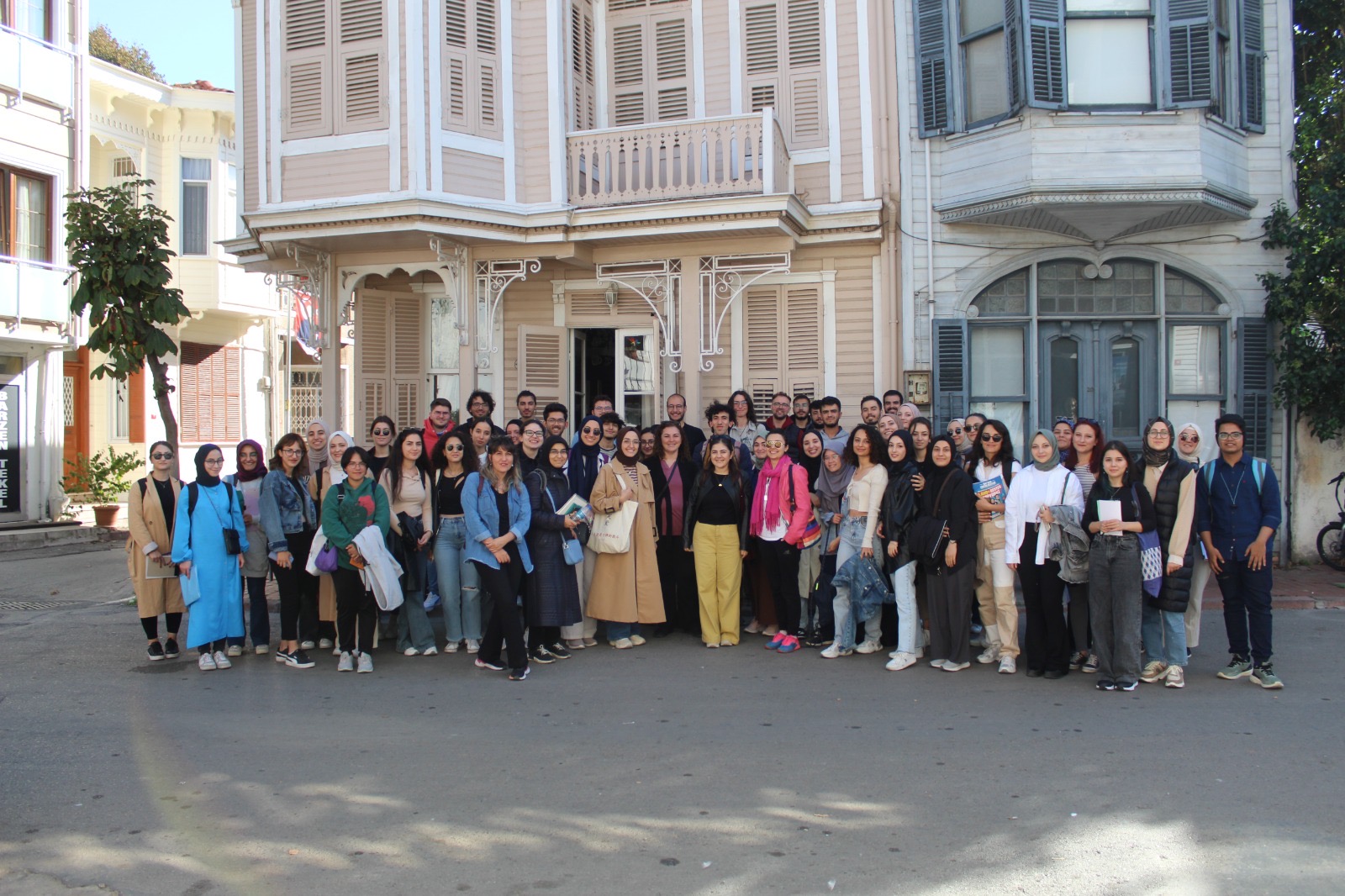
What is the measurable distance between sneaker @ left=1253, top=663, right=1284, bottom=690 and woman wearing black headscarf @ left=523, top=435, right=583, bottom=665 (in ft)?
16.1

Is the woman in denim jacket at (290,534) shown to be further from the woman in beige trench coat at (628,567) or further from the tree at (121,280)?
the tree at (121,280)

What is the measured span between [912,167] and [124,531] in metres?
13.9

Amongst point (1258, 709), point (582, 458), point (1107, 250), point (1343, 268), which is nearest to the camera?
point (1258, 709)

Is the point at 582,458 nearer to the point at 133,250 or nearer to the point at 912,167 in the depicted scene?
the point at 133,250

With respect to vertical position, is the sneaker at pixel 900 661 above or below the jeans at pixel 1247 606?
below

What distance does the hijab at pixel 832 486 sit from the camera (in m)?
8.35

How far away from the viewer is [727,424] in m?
9.43

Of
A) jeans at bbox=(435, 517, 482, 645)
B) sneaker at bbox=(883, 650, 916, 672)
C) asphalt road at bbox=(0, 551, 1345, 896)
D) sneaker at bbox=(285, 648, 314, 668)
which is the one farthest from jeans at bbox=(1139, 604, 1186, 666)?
sneaker at bbox=(285, 648, 314, 668)

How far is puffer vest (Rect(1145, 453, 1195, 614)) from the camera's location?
7.12m

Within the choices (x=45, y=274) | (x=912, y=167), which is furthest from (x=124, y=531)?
(x=912, y=167)

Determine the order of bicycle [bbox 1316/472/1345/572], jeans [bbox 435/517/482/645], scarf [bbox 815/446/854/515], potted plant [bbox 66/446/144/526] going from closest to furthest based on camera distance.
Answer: jeans [bbox 435/517/482/645], scarf [bbox 815/446/854/515], bicycle [bbox 1316/472/1345/572], potted plant [bbox 66/446/144/526]

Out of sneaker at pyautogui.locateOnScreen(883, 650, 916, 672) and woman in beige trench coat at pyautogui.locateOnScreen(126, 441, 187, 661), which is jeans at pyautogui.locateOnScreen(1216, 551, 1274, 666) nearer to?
sneaker at pyautogui.locateOnScreen(883, 650, 916, 672)

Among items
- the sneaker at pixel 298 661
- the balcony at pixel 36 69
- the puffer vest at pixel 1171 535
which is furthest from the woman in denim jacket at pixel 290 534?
the balcony at pixel 36 69

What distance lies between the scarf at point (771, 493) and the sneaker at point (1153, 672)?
2.88 m
